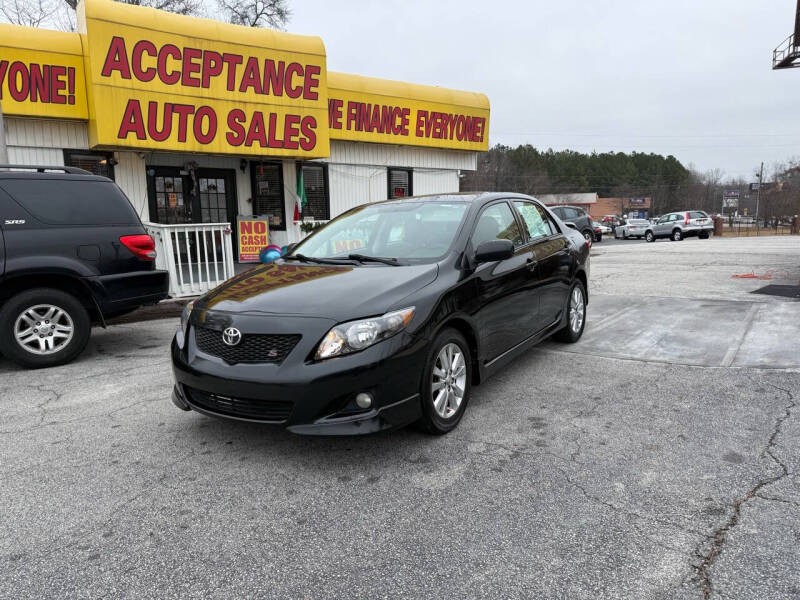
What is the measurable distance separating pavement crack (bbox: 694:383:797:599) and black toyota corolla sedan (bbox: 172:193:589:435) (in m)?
1.60

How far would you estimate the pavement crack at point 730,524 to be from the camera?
2227mm

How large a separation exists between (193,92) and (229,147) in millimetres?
1199

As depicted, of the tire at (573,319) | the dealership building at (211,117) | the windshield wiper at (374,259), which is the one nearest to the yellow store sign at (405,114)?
the dealership building at (211,117)

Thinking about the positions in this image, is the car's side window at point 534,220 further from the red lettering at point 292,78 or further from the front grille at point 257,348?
the red lettering at point 292,78

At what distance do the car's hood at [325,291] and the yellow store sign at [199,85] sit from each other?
7975 mm

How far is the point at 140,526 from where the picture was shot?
8.77 feet

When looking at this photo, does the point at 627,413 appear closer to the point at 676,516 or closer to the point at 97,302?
the point at 676,516

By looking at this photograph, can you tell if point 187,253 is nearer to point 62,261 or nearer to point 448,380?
point 62,261

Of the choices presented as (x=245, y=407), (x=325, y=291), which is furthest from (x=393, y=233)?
(x=245, y=407)

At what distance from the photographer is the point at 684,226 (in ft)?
105

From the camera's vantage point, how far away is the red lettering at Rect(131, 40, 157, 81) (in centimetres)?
1019

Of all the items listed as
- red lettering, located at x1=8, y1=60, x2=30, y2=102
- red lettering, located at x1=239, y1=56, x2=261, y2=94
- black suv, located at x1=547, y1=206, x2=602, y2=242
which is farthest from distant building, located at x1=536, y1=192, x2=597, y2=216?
red lettering, located at x1=8, y1=60, x2=30, y2=102

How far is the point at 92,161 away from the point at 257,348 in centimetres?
1024

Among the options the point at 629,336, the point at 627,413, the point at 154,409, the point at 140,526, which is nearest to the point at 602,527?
the point at 627,413
